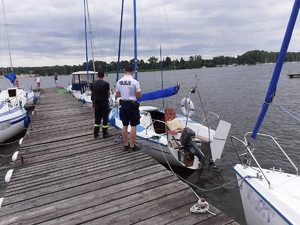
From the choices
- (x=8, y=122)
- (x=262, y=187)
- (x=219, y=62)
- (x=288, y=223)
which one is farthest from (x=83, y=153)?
(x=219, y=62)

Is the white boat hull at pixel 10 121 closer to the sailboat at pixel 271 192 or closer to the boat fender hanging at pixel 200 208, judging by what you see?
the boat fender hanging at pixel 200 208

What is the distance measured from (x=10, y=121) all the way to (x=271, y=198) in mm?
10661

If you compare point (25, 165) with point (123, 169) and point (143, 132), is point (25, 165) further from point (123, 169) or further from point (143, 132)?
point (143, 132)

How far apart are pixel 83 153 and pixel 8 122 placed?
19.8 feet

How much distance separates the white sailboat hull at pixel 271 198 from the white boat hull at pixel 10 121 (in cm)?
995

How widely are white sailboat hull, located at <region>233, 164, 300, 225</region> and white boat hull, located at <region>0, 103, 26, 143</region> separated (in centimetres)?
995

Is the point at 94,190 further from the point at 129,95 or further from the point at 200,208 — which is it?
the point at 129,95

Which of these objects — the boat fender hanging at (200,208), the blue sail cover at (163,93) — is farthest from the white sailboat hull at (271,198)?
the blue sail cover at (163,93)

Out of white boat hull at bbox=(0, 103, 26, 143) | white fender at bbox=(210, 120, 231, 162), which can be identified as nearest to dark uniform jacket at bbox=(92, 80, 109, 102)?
white fender at bbox=(210, 120, 231, 162)

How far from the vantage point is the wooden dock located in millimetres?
3240

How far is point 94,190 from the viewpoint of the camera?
3969 millimetres

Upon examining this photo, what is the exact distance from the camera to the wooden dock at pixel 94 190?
324 cm

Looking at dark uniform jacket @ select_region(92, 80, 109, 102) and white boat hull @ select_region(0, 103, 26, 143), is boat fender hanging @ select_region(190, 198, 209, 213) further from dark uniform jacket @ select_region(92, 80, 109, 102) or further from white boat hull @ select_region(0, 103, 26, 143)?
white boat hull @ select_region(0, 103, 26, 143)

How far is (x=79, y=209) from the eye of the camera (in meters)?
3.44
